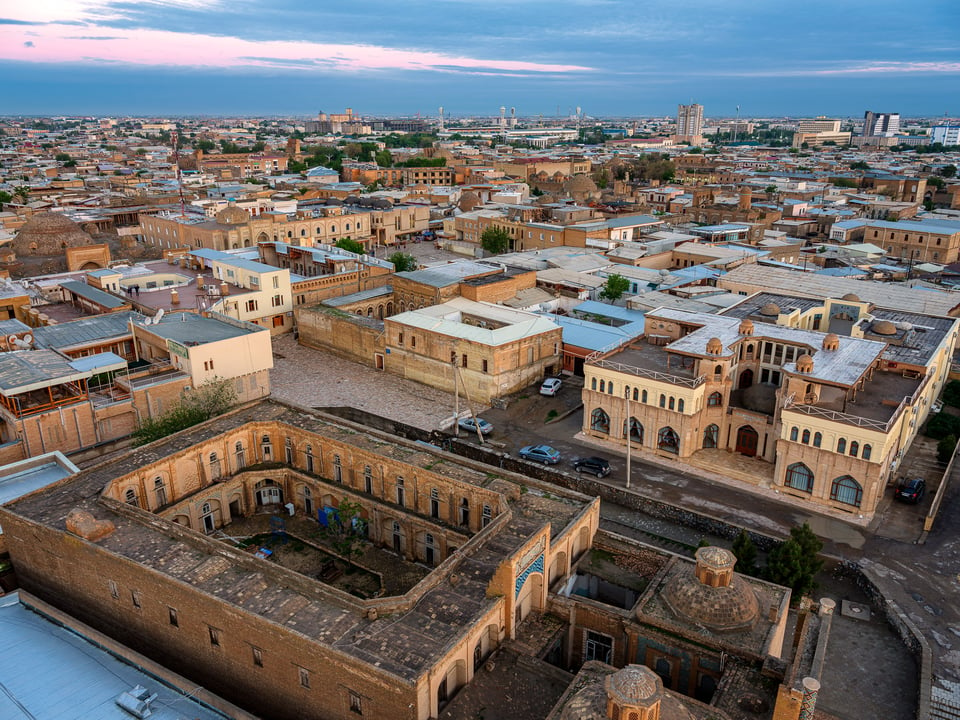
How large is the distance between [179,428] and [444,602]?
1876cm

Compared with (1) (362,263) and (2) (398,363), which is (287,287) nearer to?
(1) (362,263)

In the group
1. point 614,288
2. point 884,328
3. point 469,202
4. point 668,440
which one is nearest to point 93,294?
point 614,288

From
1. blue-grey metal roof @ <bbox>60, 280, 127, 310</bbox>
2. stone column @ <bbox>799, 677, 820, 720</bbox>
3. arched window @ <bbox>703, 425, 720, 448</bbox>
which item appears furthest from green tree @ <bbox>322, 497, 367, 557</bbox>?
blue-grey metal roof @ <bbox>60, 280, 127, 310</bbox>

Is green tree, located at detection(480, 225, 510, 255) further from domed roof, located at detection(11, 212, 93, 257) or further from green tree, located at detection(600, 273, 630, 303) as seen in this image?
domed roof, located at detection(11, 212, 93, 257)

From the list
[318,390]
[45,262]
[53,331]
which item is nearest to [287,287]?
[318,390]

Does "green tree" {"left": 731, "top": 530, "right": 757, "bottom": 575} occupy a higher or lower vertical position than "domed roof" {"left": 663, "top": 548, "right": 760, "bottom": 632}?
lower

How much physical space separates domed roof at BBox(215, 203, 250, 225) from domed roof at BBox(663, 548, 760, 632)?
62908mm

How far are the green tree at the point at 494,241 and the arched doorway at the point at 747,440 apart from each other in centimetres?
4512

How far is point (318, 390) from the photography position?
147 feet

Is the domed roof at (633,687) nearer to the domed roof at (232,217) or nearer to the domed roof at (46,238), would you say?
the domed roof at (232,217)

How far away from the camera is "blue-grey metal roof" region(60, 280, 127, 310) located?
46906mm

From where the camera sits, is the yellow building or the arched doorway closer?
the yellow building

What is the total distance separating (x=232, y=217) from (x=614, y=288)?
42174mm

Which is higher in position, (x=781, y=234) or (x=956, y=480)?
(x=781, y=234)
